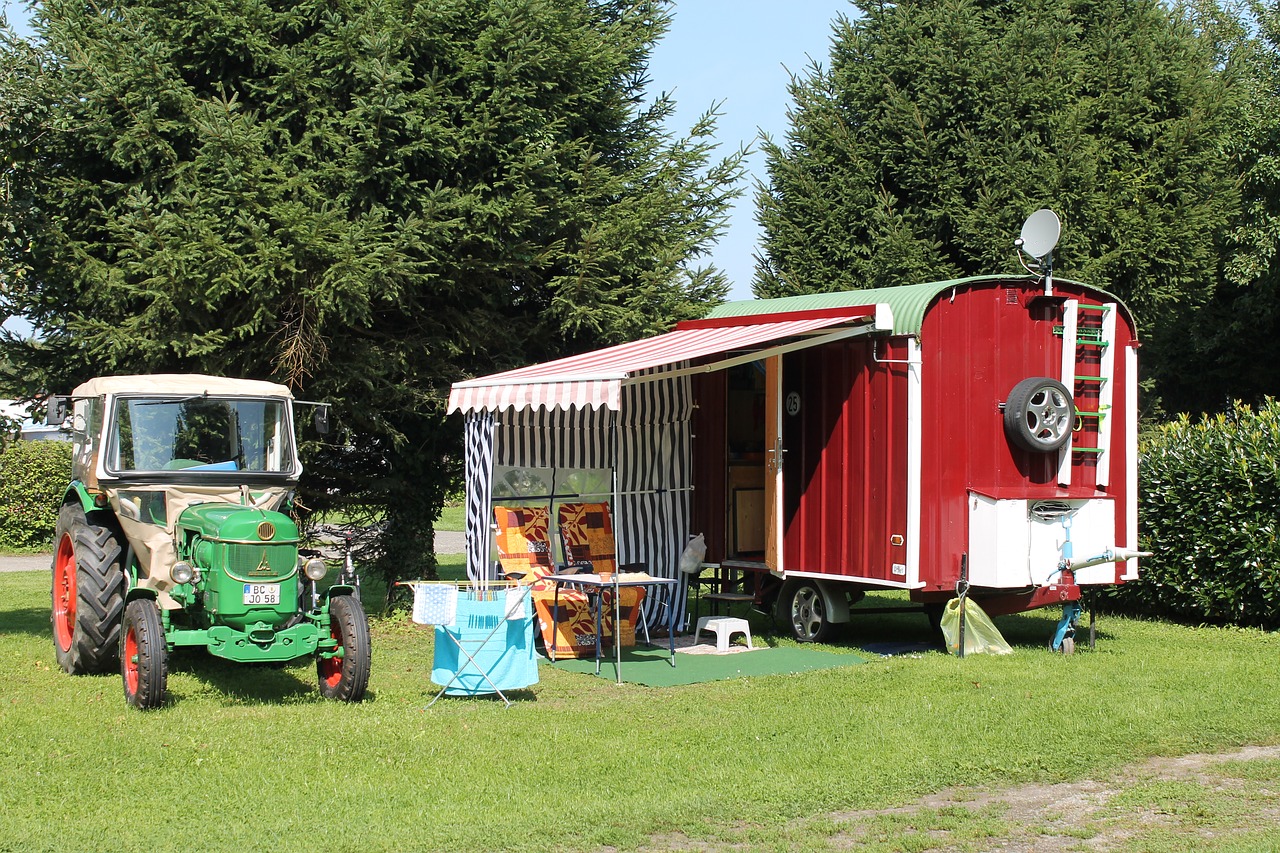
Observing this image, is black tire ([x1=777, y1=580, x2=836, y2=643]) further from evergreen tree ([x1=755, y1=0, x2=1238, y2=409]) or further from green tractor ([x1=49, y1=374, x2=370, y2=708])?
evergreen tree ([x1=755, y1=0, x2=1238, y2=409])

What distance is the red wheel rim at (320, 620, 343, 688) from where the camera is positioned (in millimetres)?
8469

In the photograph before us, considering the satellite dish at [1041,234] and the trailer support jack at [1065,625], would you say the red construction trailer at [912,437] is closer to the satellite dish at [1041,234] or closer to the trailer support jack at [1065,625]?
the trailer support jack at [1065,625]

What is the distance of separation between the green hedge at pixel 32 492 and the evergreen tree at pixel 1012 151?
45.0 ft

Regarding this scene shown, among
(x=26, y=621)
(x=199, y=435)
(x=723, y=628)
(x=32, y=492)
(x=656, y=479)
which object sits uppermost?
(x=199, y=435)

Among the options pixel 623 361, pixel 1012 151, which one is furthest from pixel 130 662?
pixel 1012 151

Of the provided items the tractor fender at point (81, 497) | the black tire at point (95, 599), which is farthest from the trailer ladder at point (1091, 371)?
the tractor fender at point (81, 497)

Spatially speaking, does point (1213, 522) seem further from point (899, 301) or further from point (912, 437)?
point (899, 301)

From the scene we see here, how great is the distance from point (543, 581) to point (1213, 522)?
6.63 meters

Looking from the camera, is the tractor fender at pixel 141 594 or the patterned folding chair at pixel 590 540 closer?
the tractor fender at pixel 141 594

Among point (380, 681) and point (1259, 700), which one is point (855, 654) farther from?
point (380, 681)

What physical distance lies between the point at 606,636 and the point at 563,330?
2.98 metres

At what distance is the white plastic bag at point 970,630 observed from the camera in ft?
34.2

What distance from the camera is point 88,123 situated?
36.6 feet

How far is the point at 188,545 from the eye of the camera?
28.6 ft
